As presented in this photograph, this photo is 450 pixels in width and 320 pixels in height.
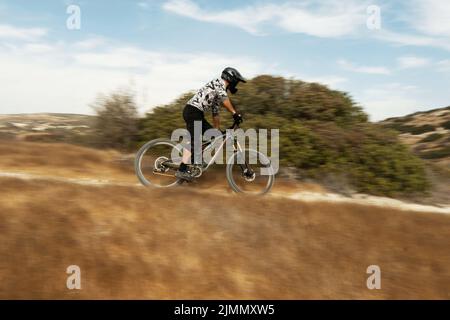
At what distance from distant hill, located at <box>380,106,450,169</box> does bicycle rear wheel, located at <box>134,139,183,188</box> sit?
17.8 metres

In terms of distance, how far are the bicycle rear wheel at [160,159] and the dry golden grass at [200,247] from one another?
0.92 metres

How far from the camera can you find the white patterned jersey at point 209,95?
791 centimetres

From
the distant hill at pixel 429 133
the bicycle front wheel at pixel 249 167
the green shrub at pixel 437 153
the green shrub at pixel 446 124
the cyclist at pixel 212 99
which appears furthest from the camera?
the green shrub at pixel 446 124

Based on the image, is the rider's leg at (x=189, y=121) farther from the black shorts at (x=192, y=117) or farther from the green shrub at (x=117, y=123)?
the green shrub at (x=117, y=123)

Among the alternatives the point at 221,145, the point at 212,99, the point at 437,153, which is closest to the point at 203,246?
the point at 221,145

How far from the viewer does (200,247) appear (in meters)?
6.22

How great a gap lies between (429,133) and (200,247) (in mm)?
40741

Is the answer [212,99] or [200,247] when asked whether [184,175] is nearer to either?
[212,99]

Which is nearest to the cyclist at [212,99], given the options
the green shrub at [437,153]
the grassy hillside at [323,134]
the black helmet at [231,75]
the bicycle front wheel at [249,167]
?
the black helmet at [231,75]

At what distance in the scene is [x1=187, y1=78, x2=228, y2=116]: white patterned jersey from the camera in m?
7.91

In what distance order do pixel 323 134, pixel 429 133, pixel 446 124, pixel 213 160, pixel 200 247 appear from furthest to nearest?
pixel 446 124
pixel 429 133
pixel 323 134
pixel 213 160
pixel 200 247

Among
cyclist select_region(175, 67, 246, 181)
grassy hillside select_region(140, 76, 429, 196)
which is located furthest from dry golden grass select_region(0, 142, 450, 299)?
grassy hillside select_region(140, 76, 429, 196)
